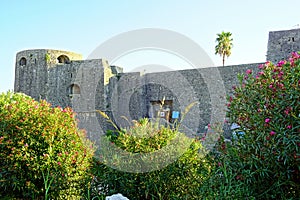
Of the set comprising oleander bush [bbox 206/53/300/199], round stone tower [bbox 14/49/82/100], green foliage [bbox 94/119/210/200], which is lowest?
green foliage [bbox 94/119/210/200]

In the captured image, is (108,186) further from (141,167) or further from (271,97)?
(271,97)


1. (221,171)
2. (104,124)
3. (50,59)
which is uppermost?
(50,59)

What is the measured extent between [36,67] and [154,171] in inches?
720

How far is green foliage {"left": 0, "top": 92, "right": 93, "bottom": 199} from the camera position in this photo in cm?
430

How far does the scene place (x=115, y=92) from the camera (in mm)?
19547

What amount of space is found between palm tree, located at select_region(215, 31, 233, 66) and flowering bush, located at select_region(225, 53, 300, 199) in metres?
23.5

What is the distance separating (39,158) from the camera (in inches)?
170

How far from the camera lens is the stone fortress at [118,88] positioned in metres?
18.9

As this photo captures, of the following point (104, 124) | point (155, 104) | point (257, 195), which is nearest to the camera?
point (257, 195)

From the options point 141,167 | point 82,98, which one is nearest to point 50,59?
point 82,98

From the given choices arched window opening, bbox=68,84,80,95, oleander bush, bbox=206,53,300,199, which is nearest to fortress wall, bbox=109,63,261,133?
arched window opening, bbox=68,84,80,95

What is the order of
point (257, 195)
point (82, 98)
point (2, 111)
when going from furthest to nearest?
point (82, 98) → point (2, 111) → point (257, 195)

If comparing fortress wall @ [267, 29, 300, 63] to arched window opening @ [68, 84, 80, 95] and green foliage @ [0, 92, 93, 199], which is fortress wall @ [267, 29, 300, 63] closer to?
arched window opening @ [68, 84, 80, 95]

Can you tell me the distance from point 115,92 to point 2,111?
14813 mm
